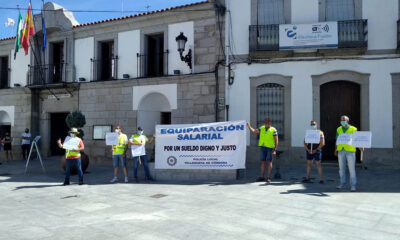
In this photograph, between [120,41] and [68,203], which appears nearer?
[68,203]

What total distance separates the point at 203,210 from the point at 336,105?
25.9 feet

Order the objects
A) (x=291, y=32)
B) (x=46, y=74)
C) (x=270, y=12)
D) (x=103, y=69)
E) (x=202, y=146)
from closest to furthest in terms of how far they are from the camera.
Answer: (x=202, y=146), (x=291, y=32), (x=270, y=12), (x=103, y=69), (x=46, y=74)

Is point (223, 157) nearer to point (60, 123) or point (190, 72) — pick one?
point (190, 72)

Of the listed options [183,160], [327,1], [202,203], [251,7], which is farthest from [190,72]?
[202,203]

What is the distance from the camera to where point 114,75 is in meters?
14.5

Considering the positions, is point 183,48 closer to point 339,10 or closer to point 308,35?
point 308,35

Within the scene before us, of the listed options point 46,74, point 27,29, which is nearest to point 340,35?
point 27,29

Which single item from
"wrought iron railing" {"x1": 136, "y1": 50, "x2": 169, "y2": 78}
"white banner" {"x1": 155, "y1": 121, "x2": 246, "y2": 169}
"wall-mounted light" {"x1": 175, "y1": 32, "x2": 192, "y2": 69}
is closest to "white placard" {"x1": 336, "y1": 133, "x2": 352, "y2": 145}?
"white banner" {"x1": 155, "y1": 121, "x2": 246, "y2": 169}

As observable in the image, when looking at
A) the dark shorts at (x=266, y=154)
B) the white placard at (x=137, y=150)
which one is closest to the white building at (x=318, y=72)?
the dark shorts at (x=266, y=154)

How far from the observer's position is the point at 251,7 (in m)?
12.1

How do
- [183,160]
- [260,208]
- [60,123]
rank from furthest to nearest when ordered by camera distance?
[60,123], [183,160], [260,208]

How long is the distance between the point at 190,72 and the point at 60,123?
325 inches

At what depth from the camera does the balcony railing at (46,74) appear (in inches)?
630

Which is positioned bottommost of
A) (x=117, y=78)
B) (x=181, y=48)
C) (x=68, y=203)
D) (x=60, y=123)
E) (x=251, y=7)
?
(x=68, y=203)
